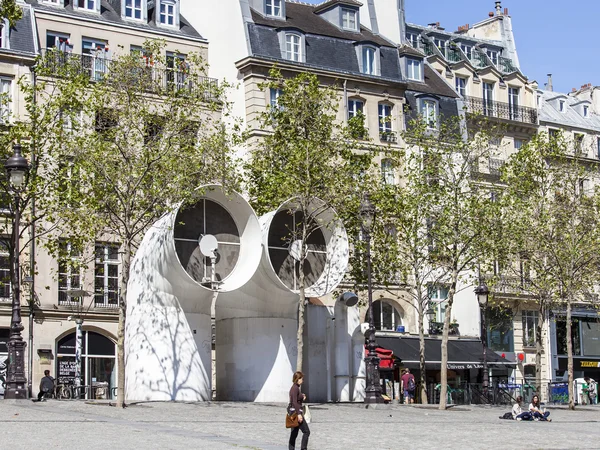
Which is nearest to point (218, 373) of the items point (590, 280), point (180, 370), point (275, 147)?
point (180, 370)

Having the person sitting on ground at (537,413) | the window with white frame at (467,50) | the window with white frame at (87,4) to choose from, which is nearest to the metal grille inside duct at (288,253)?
the person sitting on ground at (537,413)

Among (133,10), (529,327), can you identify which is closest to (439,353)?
(529,327)

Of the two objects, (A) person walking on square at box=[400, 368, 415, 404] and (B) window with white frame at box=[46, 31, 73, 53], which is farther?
(B) window with white frame at box=[46, 31, 73, 53]

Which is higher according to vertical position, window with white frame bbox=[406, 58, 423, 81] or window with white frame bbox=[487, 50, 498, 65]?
window with white frame bbox=[487, 50, 498, 65]

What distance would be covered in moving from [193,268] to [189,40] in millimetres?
17250

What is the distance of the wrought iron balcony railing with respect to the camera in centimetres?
5997

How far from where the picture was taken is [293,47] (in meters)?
51.9

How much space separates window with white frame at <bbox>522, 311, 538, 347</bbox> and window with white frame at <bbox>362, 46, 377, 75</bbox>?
14352 millimetres

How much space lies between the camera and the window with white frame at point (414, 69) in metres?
57.8

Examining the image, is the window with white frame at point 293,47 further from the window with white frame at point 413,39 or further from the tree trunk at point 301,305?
the tree trunk at point 301,305

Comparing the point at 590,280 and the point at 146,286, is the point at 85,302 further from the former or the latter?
the point at 590,280

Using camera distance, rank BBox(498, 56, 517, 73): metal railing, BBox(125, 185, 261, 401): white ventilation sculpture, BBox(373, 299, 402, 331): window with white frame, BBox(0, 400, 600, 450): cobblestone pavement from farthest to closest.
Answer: BBox(498, 56, 517, 73): metal railing → BBox(373, 299, 402, 331): window with white frame → BBox(125, 185, 261, 401): white ventilation sculpture → BBox(0, 400, 600, 450): cobblestone pavement

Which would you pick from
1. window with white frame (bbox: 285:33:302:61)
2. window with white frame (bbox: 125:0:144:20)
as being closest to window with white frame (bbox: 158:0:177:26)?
window with white frame (bbox: 125:0:144:20)

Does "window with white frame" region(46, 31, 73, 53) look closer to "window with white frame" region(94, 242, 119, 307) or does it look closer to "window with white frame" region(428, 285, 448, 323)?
"window with white frame" region(94, 242, 119, 307)
